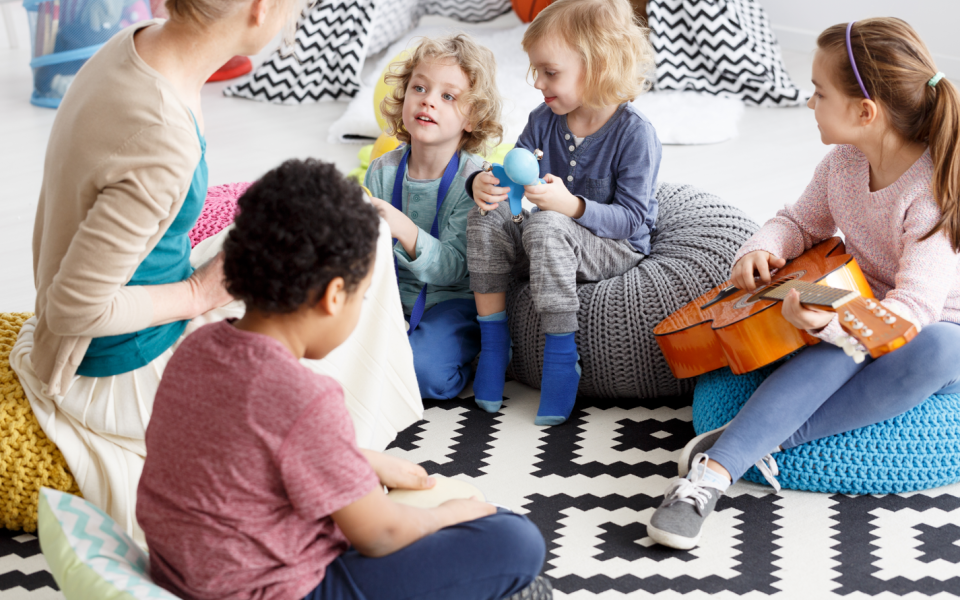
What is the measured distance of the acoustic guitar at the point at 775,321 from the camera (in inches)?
53.0

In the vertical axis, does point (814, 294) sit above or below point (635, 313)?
above

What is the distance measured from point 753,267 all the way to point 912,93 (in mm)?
404

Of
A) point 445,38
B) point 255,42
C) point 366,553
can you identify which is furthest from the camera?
point 445,38

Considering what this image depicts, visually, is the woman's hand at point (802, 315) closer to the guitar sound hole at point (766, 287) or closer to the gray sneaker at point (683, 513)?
the guitar sound hole at point (766, 287)

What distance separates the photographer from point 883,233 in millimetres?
1647

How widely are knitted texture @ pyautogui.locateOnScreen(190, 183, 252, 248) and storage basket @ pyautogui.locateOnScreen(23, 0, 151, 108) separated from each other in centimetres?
217

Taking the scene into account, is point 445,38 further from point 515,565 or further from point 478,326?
point 515,565

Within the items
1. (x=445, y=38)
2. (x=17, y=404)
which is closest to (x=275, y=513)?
(x=17, y=404)

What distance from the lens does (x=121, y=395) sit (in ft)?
4.78

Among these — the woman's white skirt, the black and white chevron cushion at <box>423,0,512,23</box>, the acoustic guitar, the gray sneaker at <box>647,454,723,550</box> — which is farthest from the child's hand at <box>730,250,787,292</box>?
the black and white chevron cushion at <box>423,0,512,23</box>

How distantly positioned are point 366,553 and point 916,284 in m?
0.99

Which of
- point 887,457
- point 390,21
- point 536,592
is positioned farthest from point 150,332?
point 390,21

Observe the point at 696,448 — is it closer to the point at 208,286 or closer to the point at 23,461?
the point at 208,286

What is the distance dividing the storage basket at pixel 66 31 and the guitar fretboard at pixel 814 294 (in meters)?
3.31
